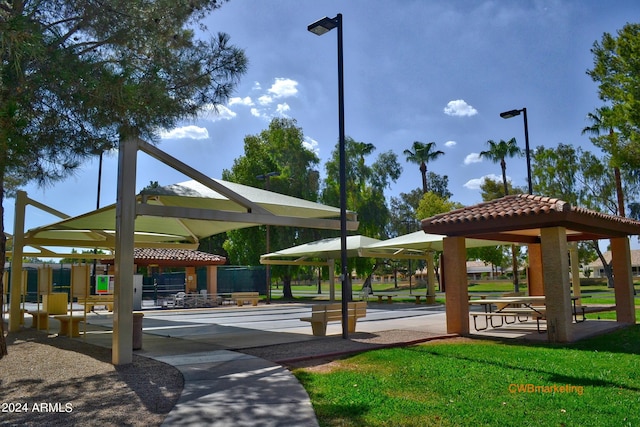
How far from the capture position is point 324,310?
42.4ft

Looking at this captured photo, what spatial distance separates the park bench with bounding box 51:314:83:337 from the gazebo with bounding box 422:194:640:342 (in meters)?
8.98

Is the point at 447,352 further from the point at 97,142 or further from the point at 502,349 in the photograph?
the point at 97,142

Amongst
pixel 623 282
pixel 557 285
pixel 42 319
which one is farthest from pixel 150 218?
pixel 623 282

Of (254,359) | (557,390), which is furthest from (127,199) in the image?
(557,390)

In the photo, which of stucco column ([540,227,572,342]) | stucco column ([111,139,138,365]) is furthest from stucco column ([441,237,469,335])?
stucco column ([111,139,138,365])

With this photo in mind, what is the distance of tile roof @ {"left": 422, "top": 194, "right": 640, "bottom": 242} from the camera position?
10.8m

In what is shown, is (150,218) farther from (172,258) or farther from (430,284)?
(172,258)

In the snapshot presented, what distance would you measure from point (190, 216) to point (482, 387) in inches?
234

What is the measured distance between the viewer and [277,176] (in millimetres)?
37406

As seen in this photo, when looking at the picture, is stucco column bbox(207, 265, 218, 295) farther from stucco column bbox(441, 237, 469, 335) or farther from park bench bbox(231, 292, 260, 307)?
stucco column bbox(441, 237, 469, 335)

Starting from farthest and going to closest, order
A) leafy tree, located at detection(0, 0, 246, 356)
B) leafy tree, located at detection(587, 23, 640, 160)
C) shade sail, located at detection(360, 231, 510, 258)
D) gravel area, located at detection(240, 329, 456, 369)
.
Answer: shade sail, located at detection(360, 231, 510, 258) < leafy tree, located at detection(587, 23, 640, 160) < gravel area, located at detection(240, 329, 456, 369) < leafy tree, located at detection(0, 0, 246, 356)

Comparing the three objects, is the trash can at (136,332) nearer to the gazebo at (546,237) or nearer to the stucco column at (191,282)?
the gazebo at (546,237)

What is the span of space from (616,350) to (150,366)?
8321 mm

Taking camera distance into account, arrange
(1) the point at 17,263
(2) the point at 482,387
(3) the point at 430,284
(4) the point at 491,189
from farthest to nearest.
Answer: (4) the point at 491,189 < (3) the point at 430,284 < (1) the point at 17,263 < (2) the point at 482,387
